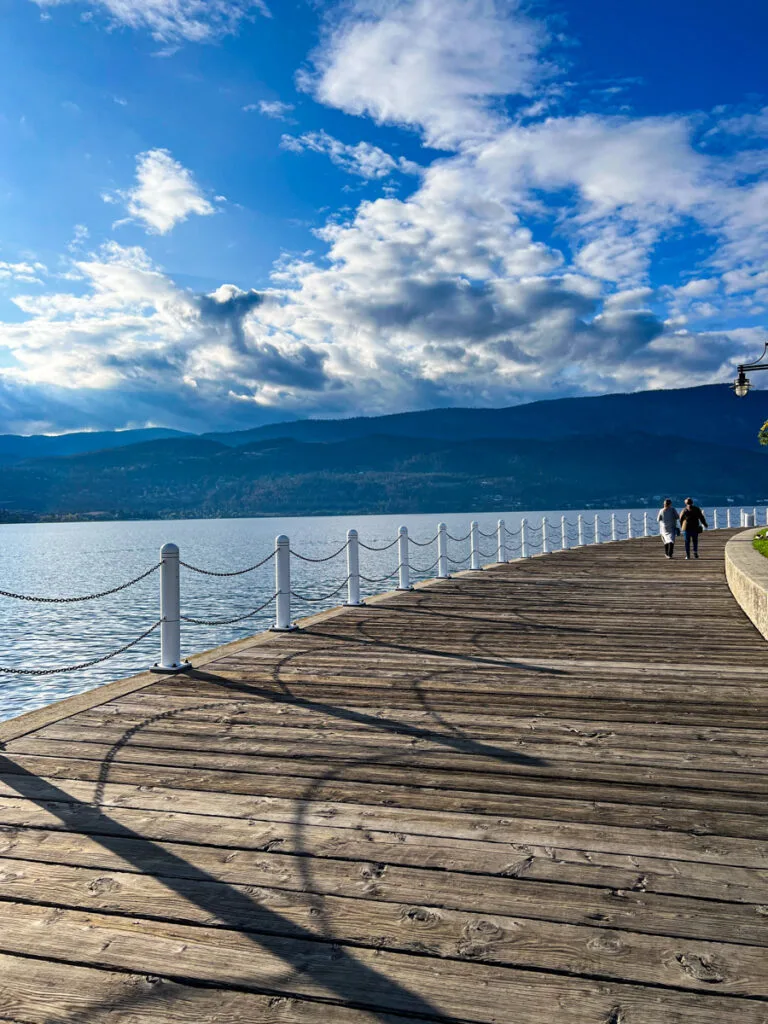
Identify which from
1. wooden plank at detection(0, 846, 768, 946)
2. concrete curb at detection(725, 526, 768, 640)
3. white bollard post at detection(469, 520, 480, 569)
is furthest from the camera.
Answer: white bollard post at detection(469, 520, 480, 569)

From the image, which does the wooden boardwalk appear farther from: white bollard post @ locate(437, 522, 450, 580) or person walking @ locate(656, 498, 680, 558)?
person walking @ locate(656, 498, 680, 558)

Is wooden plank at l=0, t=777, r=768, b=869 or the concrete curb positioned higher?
the concrete curb

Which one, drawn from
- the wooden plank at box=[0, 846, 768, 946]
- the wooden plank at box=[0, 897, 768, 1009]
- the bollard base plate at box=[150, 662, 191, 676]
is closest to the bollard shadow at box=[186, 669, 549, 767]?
the bollard base plate at box=[150, 662, 191, 676]

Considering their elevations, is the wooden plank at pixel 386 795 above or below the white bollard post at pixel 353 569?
below

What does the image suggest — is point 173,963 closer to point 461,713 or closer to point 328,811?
point 328,811

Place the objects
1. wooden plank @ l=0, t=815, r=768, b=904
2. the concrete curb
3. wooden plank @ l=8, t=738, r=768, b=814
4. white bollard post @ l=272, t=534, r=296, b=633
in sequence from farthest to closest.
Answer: white bollard post @ l=272, t=534, r=296, b=633 → the concrete curb → wooden plank @ l=8, t=738, r=768, b=814 → wooden plank @ l=0, t=815, r=768, b=904

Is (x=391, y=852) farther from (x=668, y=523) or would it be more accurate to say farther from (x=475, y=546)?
(x=668, y=523)

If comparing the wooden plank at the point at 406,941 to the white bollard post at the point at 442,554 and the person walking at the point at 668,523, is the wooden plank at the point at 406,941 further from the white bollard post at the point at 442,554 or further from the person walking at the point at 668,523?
the person walking at the point at 668,523

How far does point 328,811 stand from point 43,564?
8687 cm

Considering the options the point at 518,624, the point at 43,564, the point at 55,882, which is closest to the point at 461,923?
the point at 55,882

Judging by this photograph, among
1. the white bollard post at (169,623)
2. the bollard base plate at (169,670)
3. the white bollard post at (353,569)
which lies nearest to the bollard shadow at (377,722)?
the bollard base plate at (169,670)

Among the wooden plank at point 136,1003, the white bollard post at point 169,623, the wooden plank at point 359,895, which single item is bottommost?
the wooden plank at point 136,1003

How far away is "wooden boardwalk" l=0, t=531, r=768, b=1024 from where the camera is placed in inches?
97.6

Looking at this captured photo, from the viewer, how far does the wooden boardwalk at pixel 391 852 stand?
2.48 metres
